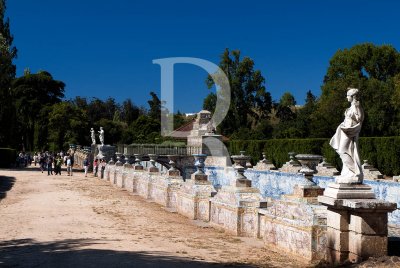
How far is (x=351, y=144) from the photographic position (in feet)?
26.8

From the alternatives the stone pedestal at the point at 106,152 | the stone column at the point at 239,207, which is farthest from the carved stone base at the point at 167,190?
the stone pedestal at the point at 106,152

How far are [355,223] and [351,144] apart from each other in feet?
4.21

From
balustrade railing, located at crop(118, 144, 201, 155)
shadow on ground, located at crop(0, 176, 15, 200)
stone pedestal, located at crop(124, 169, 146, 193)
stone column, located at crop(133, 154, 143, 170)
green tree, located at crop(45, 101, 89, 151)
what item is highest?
green tree, located at crop(45, 101, 89, 151)

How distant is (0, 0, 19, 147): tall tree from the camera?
4072 cm

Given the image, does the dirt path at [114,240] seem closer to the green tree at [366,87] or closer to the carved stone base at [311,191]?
the carved stone base at [311,191]

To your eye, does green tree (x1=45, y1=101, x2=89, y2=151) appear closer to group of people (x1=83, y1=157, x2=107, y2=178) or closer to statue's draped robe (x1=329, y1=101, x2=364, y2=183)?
group of people (x1=83, y1=157, x2=107, y2=178)

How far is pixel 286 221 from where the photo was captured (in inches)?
373

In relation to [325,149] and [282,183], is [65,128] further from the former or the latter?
[282,183]

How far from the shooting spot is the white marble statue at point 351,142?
8086mm

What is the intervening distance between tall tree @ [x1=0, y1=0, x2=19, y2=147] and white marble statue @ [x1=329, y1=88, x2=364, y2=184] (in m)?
37.1

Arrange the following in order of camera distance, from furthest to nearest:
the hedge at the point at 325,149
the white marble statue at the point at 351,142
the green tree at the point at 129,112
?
the green tree at the point at 129,112
the hedge at the point at 325,149
the white marble statue at the point at 351,142

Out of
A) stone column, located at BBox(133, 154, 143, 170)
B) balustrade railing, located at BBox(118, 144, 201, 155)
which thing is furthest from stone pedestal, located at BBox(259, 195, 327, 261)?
balustrade railing, located at BBox(118, 144, 201, 155)

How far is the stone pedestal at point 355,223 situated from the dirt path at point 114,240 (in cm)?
104

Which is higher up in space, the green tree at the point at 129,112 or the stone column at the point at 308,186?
the green tree at the point at 129,112
